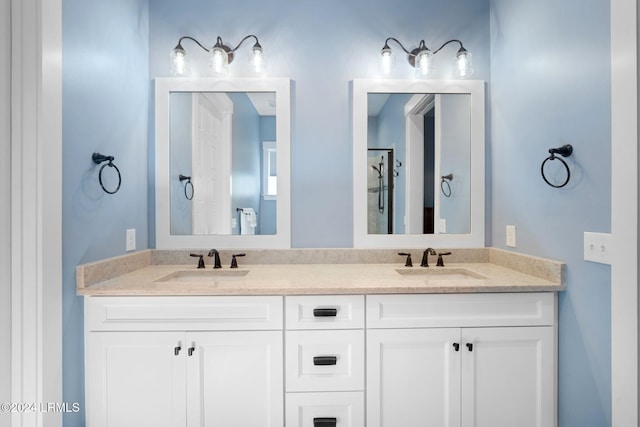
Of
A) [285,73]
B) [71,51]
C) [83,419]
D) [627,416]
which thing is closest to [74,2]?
[71,51]

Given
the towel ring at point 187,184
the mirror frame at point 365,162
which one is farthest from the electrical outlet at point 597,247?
the towel ring at point 187,184

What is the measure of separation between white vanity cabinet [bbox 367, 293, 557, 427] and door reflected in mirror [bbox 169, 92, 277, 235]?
0.92m

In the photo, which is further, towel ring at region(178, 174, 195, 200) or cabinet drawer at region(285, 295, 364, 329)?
towel ring at region(178, 174, 195, 200)

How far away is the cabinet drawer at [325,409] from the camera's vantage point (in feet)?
4.60

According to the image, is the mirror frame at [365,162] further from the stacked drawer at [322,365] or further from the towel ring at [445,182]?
the stacked drawer at [322,365]

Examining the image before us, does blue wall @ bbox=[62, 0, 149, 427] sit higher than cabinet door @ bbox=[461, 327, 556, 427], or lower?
higher

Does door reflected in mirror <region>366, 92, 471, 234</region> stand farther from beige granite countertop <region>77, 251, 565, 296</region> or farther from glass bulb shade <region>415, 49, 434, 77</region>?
beige granite countertop <region>77, 251, 565, 296</region>

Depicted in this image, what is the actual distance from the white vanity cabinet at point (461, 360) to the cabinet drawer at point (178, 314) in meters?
0.47

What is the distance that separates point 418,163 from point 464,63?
2.03 ft

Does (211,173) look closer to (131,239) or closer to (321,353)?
(131,239)

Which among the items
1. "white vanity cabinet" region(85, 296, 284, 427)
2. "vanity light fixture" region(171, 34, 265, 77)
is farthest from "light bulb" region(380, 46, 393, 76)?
"white vanity cabinet" region(85, 296, 284, 427)

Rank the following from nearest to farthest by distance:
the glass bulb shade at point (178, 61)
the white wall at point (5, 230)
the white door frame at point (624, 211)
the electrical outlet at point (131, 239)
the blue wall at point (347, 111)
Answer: the white door frame at point (624, 211) → the white wall at point (5, 230) → the blue wall at point (347, 111) → the electrical outlet at point (131, 239) → the glass bulb shade at point (178, 61)

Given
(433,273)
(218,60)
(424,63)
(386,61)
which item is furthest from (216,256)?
(424,63)

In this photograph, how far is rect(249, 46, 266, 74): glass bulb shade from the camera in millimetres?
1884
